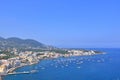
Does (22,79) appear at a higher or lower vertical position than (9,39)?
lower

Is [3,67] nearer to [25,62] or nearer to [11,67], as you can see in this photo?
[11,67]

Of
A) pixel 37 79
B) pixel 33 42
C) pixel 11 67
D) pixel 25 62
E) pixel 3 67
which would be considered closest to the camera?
pixel 37 79

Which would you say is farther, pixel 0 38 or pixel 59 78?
pixel 0 38

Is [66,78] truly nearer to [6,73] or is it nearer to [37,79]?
[37,79]

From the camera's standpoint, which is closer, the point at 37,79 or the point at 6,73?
the point at 37,79

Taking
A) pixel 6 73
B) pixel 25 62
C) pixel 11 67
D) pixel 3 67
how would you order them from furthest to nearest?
pixel 25 62, pixel 11 67, pixel 3 67, pixel 6 73

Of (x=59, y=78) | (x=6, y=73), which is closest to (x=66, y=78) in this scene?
(x=59, y=78)

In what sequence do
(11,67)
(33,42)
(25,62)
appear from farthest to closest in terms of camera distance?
1. (33,42)
2. (25,62)
3. (11,67)

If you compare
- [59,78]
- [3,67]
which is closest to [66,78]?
[59,78]

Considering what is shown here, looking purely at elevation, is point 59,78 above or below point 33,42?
below
